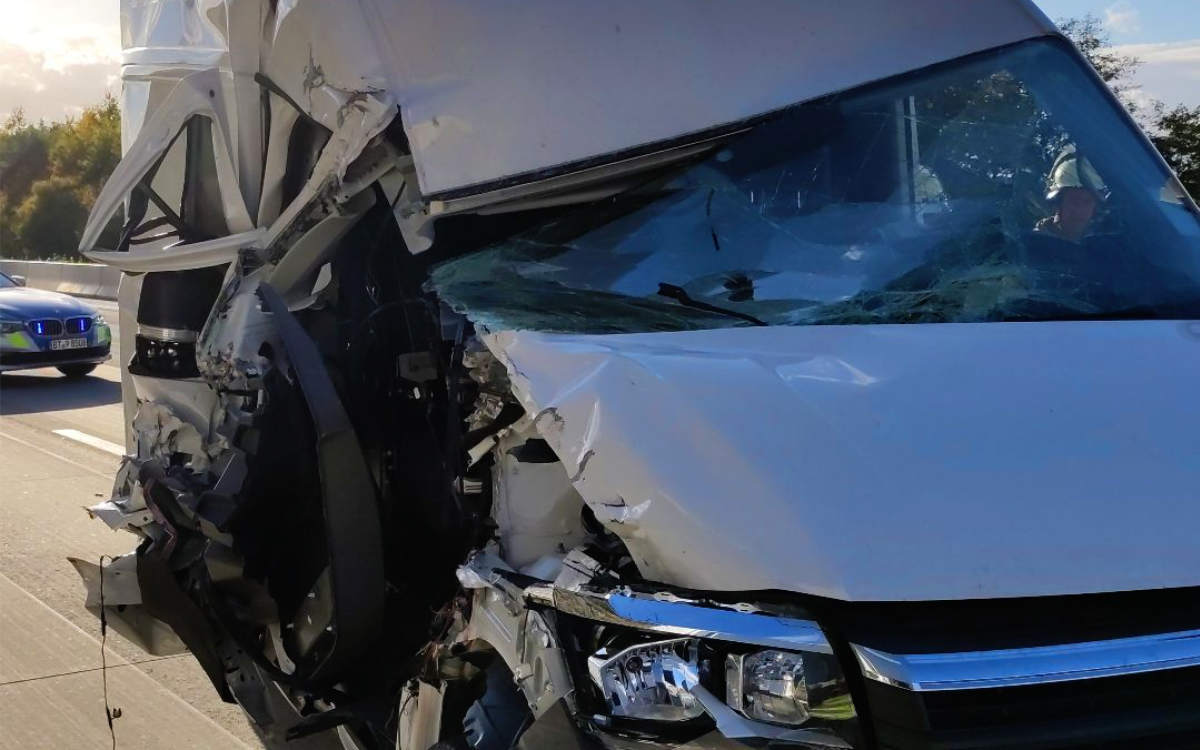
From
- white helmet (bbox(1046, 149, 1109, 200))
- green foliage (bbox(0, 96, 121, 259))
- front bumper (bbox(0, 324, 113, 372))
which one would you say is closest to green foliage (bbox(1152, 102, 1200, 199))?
white helmet (bbox(1046, 149, 1109, 200))

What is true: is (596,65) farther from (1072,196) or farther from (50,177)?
(50,177)

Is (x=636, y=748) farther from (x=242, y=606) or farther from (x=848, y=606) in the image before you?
(x=242, y=606)

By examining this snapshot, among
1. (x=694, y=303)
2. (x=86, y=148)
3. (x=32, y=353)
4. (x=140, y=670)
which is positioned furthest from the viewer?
(x=86, y=148)

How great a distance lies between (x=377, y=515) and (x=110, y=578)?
1553 millimetres

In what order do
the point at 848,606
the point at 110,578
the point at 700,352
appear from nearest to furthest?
the point at 848,606, the point at 700,352, the point at 110,578

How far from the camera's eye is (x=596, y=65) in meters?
3.25

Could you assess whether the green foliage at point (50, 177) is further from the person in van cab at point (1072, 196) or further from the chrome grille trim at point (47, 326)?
the person in van cab at point (1072, 196)

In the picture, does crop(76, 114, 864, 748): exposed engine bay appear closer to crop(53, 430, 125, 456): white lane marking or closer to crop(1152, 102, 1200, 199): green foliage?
crop(53, 430, 125, 456): white lane marking

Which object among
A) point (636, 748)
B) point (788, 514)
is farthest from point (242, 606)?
point (788, 514)

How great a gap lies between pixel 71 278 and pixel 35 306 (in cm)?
1588

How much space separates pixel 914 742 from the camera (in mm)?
1893

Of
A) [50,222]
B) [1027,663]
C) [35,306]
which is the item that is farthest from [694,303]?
[50,222]

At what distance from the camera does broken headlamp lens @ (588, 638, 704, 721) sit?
83.2 inches

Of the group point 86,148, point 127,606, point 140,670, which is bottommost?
point 140,670
